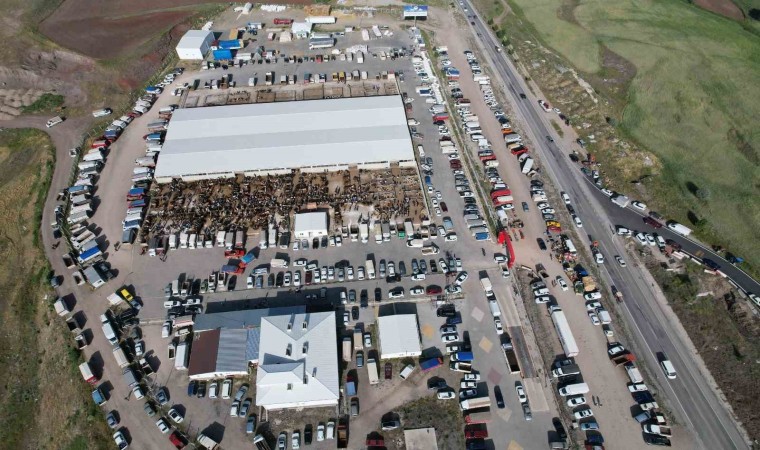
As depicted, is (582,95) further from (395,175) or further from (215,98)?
(215,98)

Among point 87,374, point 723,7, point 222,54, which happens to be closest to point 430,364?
point 87,374

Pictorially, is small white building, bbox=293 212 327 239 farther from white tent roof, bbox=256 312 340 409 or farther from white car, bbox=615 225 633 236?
white car, bbox=615 225 633 236

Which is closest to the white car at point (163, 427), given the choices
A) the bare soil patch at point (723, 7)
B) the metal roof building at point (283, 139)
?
the metal roof building at point (283, 139)

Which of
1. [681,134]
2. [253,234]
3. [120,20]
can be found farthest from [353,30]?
[681,134]

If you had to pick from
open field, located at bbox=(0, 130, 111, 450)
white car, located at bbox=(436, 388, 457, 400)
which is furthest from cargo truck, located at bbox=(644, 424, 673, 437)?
open field, located at bbox=(0, 130, 111, 450)

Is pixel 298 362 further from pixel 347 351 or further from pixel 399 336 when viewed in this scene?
pixel 399 336

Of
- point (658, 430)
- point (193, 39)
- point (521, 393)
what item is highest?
point (193, 39)

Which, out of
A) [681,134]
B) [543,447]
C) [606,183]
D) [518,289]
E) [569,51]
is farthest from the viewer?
[569,51]
